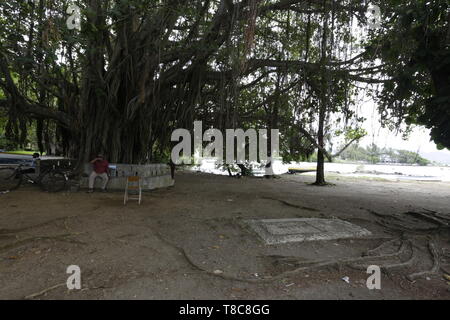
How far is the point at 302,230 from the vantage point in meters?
3.41

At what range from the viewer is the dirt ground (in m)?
1.98

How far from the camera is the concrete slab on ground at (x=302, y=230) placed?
3.15 meters

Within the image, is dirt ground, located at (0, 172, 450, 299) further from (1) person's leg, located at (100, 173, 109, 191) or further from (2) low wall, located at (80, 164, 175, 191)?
(2) low wall, located at (80, 164, 175, 191)

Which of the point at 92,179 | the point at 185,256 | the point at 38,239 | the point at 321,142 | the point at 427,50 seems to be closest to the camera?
the point at 185,256

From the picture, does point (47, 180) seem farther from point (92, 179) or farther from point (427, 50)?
point (427, 50)

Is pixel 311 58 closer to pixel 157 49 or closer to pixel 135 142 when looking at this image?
pixel 157 49

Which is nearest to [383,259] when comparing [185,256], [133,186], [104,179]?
[185,256]

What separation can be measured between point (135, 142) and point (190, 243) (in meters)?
4.64

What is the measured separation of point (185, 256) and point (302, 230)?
1711 mm

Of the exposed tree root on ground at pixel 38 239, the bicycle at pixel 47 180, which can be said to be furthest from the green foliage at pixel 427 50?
the bicycle at pixel 47 180

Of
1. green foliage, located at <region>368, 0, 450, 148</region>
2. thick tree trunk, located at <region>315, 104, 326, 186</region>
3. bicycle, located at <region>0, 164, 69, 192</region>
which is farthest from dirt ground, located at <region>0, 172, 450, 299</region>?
thick tree trunk, located at <region>315, 104, 326, 186</region>

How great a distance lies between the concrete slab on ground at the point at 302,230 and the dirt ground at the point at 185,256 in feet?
0.39

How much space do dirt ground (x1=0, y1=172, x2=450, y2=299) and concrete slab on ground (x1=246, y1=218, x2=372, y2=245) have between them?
119 millimetres

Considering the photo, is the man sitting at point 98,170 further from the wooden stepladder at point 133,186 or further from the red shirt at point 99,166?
the wooden stepladder at point 133,186
